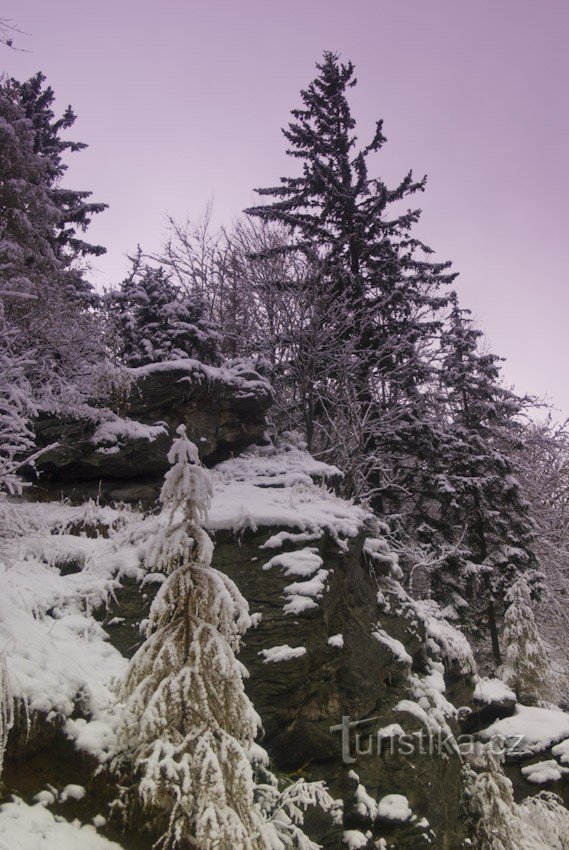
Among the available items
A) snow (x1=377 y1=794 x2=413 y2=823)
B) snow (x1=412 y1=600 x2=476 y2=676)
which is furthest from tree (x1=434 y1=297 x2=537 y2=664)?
snow (x1=377 y1=794 x2=413 y2=823)

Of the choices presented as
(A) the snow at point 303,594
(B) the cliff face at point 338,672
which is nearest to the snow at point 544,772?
(B) the cliff face at point 338,672

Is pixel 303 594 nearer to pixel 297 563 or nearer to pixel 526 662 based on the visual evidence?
pixel 297 563

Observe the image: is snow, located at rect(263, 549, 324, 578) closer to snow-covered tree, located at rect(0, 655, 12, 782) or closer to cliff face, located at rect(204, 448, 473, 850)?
cliff face, located at rect(204, 448, 473, 850)

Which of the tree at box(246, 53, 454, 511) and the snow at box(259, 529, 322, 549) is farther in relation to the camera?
the tree at box(246, 53, 454, 511)

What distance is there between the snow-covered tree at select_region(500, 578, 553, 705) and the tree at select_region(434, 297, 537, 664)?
313 cm

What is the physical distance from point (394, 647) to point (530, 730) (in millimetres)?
4379

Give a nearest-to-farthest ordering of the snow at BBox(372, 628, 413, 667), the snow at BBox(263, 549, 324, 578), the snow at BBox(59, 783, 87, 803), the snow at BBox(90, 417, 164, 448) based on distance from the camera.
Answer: the snow at BBox(59, 783, 87, 803), the snow at BBox(263, 549, 324, 578), the snow at BBox(372, 628, 413, 667), the snow at BBox(90, 417, 164, 448)

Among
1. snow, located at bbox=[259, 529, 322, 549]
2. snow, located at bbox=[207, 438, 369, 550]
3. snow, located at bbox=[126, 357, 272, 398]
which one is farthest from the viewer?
snow, located at bbox=[126, 357, 272, 398]

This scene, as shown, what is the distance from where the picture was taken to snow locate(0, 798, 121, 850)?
3.14 metres

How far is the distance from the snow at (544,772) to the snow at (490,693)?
109 cm

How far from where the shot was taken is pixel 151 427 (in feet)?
33.3

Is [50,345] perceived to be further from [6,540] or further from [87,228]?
[87,228]

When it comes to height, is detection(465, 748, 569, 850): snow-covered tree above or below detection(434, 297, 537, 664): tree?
below

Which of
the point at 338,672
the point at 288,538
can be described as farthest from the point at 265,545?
the point at 338,672
